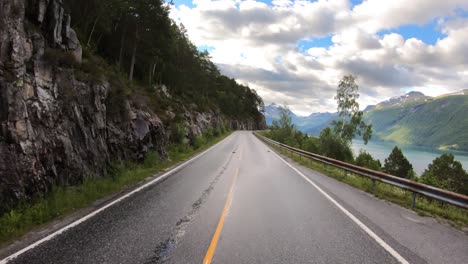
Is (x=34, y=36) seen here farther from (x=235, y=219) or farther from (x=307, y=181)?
(x=307, y=181)

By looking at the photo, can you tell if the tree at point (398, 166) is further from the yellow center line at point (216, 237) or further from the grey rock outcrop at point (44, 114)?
the grey rock outcrop at point (44, 114)

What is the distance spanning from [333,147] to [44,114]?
31.6 meters

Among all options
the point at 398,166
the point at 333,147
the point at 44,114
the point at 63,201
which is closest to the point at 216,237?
the point at 63,201

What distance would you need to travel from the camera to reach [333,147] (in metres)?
35.3

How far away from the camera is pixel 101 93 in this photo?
13.2 metres

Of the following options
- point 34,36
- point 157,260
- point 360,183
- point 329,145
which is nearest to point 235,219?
point 157,260

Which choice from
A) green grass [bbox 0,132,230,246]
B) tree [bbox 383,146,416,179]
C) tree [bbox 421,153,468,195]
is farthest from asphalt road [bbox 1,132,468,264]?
tree [bbox 383,146,416,179]

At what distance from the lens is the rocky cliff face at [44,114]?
24.6 ft

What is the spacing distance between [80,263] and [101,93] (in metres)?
9.93

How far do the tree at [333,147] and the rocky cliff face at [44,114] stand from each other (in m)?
26.2

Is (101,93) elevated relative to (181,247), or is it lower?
elevated

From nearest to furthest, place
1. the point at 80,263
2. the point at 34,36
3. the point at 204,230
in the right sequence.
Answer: the point at 80,263
the point at 204,230
the point at 34,36

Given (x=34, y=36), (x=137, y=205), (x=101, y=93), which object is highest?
(x=34, y=36)

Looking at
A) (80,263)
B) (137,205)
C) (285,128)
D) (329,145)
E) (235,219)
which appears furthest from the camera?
(285,128)
